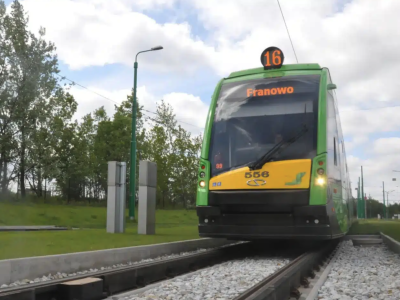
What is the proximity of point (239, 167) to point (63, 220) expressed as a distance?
18.0 metres

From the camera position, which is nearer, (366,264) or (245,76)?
(366,264)

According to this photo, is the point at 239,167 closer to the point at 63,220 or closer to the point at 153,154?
the point at 63,220

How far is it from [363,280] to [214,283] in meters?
2.26

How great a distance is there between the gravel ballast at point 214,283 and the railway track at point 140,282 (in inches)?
12.9

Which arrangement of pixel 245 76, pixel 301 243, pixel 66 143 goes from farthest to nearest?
1. pixel 66 143
2. pixel 301 243
3. pixel 245 76

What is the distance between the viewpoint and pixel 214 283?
6809 millimetres

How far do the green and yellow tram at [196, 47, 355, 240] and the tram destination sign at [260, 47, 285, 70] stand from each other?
0.03 meters

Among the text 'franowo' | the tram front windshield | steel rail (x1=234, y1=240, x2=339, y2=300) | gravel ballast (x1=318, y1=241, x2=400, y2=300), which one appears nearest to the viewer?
steel rail (x1=234, y1=240, x2=339, y2=300)

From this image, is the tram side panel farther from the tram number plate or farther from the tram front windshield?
the tram number plate

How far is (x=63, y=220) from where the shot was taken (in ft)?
83.7

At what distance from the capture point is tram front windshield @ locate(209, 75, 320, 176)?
967 centimetres

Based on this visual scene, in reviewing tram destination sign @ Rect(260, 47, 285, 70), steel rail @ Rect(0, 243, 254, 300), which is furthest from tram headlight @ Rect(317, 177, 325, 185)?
tram destination sign @ Rect(260, 47, 285, 70)

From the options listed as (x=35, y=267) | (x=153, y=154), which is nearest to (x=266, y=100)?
(x=35, y=267)

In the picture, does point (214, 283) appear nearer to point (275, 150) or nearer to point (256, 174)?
point (256, 174)
